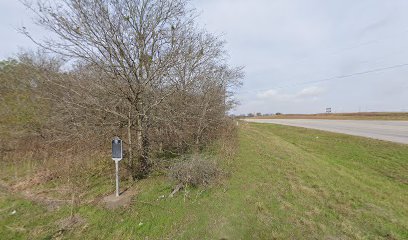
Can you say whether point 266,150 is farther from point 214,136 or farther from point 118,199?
point 118,199

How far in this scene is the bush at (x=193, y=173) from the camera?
608 cm

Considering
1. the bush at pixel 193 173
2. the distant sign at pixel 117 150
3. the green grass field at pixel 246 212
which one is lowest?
the green grass field at pixel 246 212

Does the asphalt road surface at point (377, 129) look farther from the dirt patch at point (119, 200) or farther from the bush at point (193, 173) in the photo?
the dirt patch at point (119, 200)

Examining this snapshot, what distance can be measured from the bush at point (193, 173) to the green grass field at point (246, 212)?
228 mm

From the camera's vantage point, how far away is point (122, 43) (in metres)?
6.13

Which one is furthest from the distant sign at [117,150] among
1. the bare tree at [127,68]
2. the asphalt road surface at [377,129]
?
the asphalt road surface at [377,129]

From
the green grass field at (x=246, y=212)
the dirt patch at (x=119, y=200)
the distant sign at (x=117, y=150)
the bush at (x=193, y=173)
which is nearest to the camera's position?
the green grass field at (x=246, y=212)

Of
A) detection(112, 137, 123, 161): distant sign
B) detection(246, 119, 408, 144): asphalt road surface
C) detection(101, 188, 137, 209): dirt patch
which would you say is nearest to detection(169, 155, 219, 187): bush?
detection(101, 188, 137, 209): dirt patch

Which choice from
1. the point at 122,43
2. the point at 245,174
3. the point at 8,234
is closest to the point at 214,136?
the point at 245,174

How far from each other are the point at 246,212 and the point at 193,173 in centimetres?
159

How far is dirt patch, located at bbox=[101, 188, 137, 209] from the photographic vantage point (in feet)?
18.2

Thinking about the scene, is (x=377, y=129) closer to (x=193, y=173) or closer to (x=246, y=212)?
(x=193, y=173)

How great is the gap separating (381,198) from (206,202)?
4309 mm

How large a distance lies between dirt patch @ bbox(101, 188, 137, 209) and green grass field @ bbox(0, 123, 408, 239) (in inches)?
6.3
